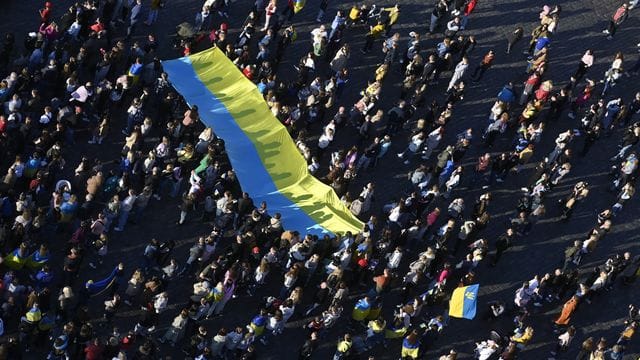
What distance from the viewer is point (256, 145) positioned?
34.0 meters

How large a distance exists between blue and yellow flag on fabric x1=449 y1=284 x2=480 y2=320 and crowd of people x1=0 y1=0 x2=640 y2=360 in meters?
0.40

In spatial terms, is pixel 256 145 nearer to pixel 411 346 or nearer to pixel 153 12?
pixel 153 12

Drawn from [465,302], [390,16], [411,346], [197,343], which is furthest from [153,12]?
[411,346]

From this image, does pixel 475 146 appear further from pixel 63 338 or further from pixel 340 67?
pixel 63 338

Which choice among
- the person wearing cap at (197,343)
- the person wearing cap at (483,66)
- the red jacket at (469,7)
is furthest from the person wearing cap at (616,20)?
the person wearing cap at (197,343)

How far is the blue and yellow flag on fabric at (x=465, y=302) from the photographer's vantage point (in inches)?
1174

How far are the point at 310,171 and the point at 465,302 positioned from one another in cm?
652

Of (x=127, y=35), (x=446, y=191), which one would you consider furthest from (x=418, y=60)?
(x=127, y=35)

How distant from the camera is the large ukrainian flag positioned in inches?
1271

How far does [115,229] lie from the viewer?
3119cm

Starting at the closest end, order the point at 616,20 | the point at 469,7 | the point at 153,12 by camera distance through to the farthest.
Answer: the point at 153,12
the point at 469,7
the point at 616,20

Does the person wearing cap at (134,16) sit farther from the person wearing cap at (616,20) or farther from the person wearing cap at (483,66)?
the person wearing cap at (616,20)

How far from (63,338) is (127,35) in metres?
13.3

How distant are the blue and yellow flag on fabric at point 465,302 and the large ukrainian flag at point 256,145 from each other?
362 centimetres
